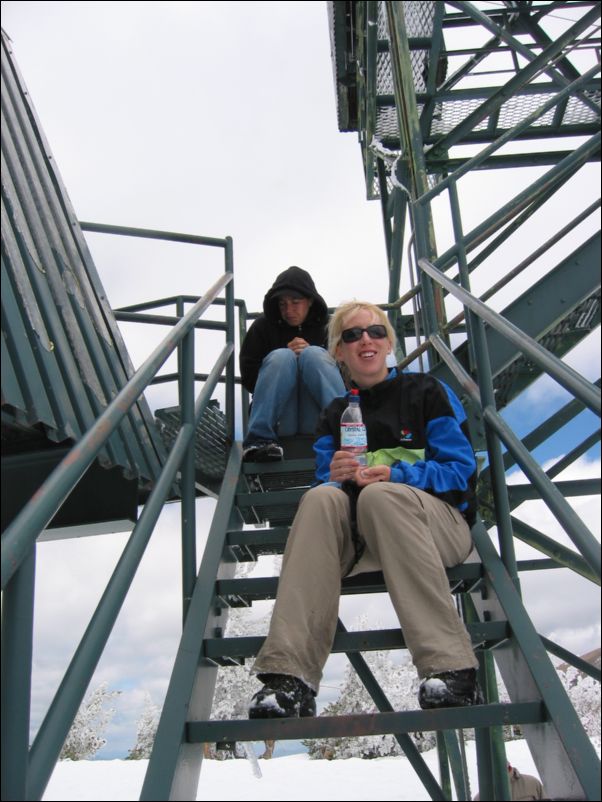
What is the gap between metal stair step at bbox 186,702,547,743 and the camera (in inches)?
78.0

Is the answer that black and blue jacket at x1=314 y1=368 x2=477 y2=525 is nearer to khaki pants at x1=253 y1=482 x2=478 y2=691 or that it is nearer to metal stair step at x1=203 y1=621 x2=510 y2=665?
khaki pants at x1=253 y1=482 x2=478 y2=691

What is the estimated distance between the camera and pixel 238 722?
204cm

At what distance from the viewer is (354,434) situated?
2.61m

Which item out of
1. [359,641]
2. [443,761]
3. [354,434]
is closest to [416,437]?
[354,434]

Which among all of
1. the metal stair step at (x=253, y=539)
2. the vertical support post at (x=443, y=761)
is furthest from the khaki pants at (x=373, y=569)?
the vertical support post at (x=443, y=761)

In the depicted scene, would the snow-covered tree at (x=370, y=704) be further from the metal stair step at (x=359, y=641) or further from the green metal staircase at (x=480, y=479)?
the metal stair step at (x=359, y=641)

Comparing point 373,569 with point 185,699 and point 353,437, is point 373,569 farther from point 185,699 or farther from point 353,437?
point 185,699

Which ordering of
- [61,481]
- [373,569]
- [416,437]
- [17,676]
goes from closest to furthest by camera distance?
1. [17,676]
2. [61,481]
3. [373,569]
4. [416,437]

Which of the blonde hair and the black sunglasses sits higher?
the blonde hair

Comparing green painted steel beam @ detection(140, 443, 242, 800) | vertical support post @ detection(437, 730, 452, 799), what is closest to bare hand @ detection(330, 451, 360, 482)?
green painted steel beam @ detection(140, 443, 242, 800)

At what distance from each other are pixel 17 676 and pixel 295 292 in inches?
119

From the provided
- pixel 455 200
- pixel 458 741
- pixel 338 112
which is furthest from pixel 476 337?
pixel 338 112

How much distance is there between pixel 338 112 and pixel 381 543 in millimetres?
6200

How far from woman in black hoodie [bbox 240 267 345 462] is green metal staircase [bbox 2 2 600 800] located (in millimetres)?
129
